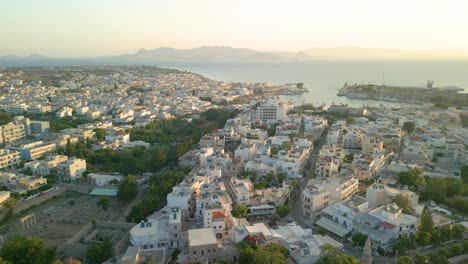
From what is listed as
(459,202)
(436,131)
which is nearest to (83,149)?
(459,202)

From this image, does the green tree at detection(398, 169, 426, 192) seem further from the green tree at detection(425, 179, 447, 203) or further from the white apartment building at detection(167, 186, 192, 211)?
the white apartment building at detection(167, 186, 192, 211)

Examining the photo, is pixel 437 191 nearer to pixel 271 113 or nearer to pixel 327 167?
pixel 327 167

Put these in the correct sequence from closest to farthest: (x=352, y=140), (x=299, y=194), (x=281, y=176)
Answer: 1. (x=299, y=194)
2. (x=281, y=176)
3. (x=352, y=140)

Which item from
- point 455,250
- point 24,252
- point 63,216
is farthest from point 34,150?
point 455,250

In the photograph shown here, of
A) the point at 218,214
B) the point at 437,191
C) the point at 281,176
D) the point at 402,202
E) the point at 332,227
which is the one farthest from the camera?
the point at 281,176

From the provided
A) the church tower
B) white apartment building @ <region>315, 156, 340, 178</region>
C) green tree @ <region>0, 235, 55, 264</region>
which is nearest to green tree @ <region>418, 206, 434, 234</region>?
the church tower

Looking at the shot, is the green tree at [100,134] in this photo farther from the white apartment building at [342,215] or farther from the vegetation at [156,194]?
Result: the white apartment building at [342,215]

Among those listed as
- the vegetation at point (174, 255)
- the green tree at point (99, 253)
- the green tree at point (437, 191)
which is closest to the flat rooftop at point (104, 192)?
the green tree at point (99, 253)
